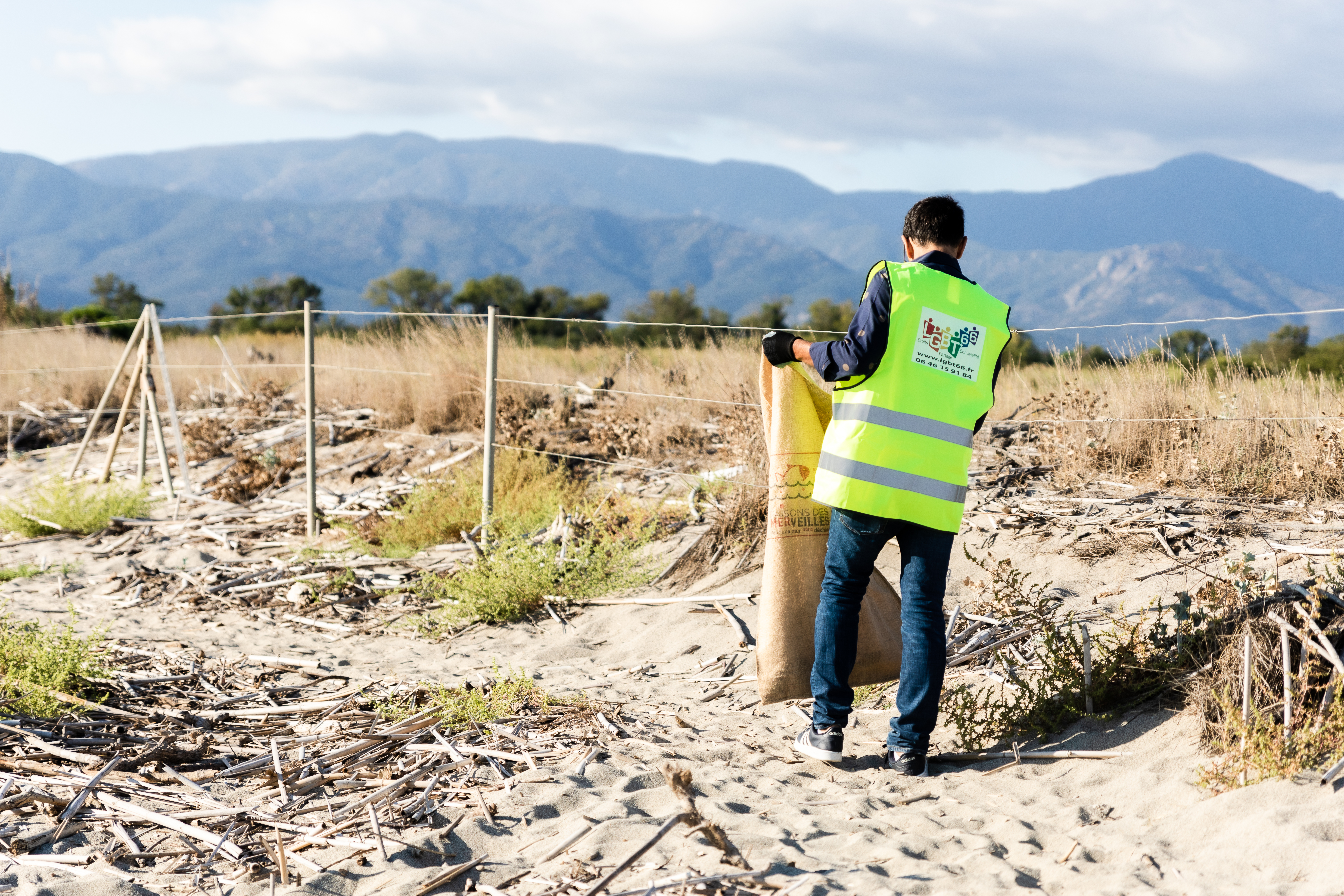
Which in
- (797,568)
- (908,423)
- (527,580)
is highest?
(908,423)

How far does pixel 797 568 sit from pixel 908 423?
888mm

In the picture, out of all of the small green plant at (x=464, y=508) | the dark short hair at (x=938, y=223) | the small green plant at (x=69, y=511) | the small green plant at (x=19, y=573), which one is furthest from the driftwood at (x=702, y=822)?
the small green plant at (x=69, y=511)

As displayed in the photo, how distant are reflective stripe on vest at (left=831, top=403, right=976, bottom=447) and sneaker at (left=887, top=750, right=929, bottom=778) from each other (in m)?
1.08

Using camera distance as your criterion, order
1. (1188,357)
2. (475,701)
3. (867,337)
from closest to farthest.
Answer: (867,337), (475,701), (1188,357)

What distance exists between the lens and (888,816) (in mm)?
3039

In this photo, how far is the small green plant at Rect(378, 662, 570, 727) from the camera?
3768mm

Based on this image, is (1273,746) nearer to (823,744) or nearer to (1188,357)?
(823,744)

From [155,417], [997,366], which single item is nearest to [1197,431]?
[997,366]

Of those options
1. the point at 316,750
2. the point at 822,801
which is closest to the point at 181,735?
the point at 316,750

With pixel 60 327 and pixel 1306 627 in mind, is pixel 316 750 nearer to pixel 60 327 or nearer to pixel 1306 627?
pixel 1306 627

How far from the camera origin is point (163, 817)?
3.01 metres

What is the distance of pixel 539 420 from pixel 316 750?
527 cm

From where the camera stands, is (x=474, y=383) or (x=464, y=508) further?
(x=474, y=383)

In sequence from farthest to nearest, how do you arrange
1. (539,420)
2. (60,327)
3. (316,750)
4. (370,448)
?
(60,327), (370,448), (539,420), (316,750)
